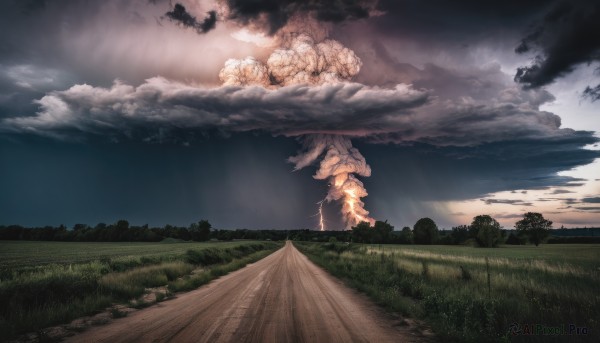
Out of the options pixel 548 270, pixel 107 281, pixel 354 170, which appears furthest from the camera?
pixel 354 170

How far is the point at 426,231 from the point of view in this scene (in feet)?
358

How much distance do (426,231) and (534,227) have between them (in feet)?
99.5

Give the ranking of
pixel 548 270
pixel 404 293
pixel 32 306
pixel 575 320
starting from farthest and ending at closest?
pixel 548 270
pixel 404 293
pixel 32 306
pixel 575 320

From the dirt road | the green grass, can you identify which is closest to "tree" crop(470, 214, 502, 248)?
the green grass

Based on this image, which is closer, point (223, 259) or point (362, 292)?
point (362, 292)

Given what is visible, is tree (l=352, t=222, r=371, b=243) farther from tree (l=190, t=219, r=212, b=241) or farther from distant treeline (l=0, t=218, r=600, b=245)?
tree (l=190, t=219, r=212, b=241)

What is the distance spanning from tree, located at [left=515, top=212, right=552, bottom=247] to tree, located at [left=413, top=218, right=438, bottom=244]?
24.1 metres

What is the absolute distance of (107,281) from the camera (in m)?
14.5

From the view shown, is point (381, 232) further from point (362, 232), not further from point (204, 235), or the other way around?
point (204, 235)

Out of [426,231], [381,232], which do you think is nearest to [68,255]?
[426,231]

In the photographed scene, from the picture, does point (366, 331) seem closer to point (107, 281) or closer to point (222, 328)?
point (222, 328)

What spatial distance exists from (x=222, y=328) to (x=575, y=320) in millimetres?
8721

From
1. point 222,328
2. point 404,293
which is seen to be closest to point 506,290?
point 404,293

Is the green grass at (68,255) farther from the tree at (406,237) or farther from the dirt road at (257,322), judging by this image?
the tree at (406,237)
